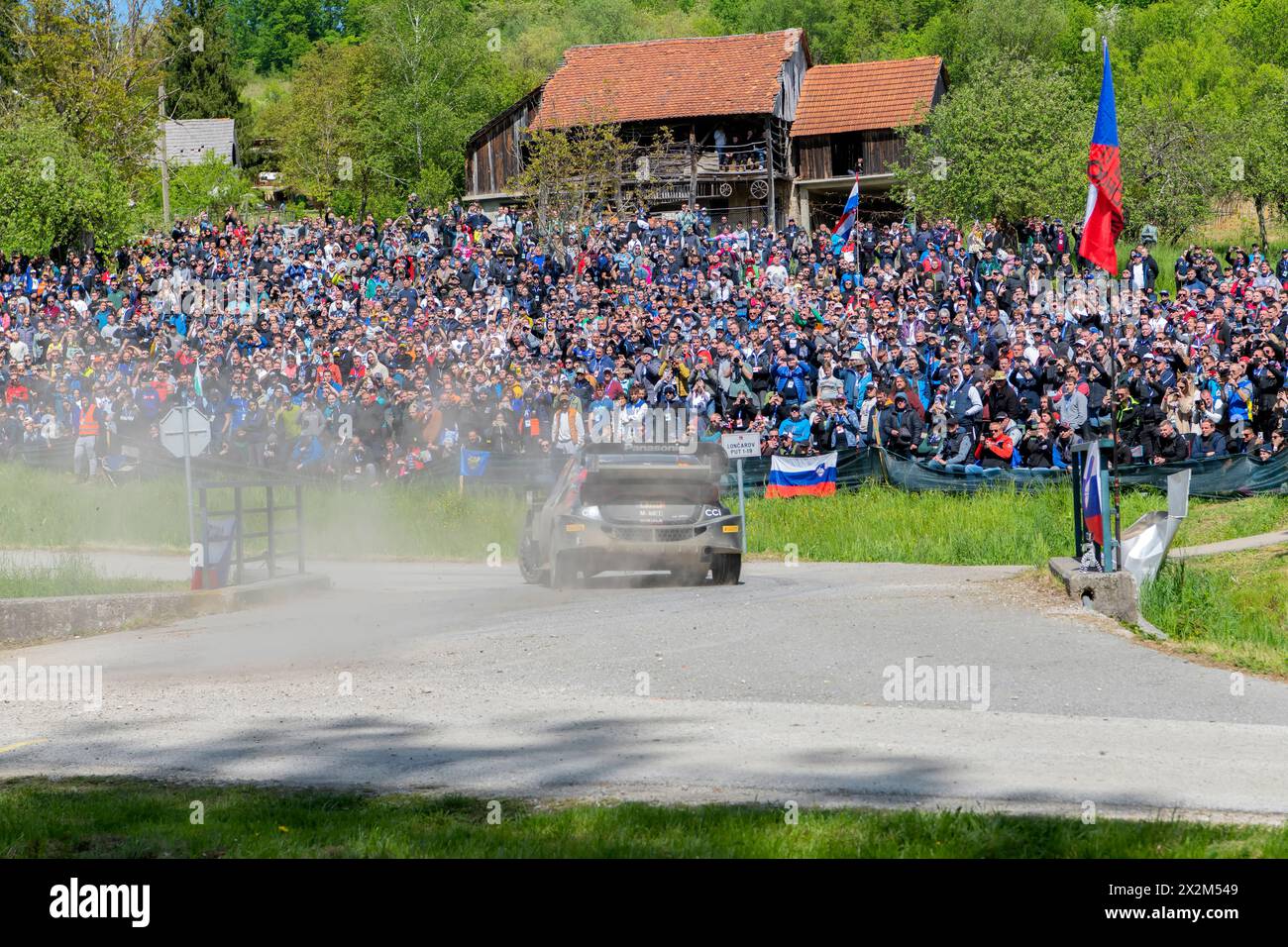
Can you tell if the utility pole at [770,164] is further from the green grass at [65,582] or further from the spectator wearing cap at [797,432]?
the green grass at [65,582]

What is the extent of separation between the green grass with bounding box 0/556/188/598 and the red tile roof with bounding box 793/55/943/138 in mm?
54575

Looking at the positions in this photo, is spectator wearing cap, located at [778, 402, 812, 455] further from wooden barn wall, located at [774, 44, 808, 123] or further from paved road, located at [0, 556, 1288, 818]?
wooden barn wall, located at [774, 44, 808, 123]

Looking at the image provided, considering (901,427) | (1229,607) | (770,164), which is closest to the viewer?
(1229,607)

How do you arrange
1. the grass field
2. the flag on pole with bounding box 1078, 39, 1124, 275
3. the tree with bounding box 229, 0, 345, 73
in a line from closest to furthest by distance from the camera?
the flag on pole with bounding box 1078, 39, 1124, 275 → the grass field → the tree with bounding box 229, 0, 345, 73

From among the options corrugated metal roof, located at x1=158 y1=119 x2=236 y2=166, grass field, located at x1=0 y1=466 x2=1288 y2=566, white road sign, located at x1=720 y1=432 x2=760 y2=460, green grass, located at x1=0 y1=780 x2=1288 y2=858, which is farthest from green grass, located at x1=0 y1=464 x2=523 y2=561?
corrugated metal roof, located at x1=158 y1=119 x2=236 y2=166

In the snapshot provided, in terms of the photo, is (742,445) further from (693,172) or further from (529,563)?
(693,172)

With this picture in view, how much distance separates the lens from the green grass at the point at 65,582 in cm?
1734

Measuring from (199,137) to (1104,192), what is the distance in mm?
91611

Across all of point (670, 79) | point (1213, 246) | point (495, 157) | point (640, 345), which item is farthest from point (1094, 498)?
point (495, 157)

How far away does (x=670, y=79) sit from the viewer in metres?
67.7

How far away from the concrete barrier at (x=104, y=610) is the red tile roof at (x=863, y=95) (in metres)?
55.4

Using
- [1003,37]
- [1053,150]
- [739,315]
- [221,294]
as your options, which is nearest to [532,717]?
[739,315]

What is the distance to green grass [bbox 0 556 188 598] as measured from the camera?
17.3 metres
